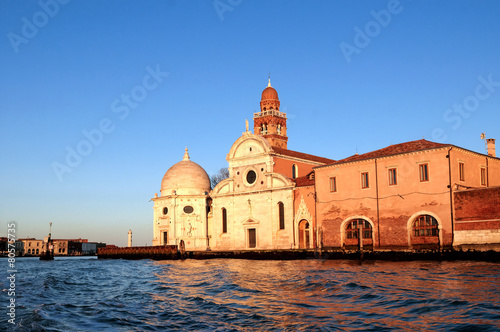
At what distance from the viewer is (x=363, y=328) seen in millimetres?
10547

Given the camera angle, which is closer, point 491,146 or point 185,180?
point 491,146

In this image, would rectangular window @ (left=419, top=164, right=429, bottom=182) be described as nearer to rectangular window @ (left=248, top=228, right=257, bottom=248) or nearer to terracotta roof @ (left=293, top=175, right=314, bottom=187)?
terracotta roof @ (left=293, top=175, right=314, bottom=187)

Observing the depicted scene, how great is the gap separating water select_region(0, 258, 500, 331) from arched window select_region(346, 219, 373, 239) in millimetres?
14016

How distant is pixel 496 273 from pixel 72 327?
47.9 feet

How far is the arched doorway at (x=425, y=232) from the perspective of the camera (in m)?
31.5

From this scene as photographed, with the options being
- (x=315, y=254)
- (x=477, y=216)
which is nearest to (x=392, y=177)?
(x=477, y=216)

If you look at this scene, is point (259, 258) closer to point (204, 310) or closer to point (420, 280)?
point (420, 280)

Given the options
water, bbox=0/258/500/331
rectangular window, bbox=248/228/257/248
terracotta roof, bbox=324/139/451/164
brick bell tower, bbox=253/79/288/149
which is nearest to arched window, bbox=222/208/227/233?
rectangular window, bbox=248/228/257/248

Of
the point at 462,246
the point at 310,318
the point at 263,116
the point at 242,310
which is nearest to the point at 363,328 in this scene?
the point at 310,318

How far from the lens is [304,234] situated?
42750 millimetres

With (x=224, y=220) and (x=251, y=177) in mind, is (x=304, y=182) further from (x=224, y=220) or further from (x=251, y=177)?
(x=224, y=220)

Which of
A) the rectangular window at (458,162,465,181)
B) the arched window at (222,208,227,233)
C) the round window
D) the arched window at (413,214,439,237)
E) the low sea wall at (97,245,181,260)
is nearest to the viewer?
the arched window at (413,214,439,237)

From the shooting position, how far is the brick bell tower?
2511 inches

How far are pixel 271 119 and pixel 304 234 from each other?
24004 millimetres
